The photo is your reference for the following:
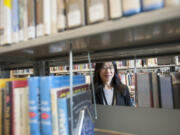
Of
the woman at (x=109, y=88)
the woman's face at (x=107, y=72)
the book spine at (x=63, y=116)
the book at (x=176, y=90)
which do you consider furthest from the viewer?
the woman's face at (x=107, y=72)

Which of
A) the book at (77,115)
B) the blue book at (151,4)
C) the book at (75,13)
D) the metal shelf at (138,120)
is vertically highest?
the book at (75,13)

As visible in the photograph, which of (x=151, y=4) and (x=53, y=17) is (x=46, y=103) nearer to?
(x=53, y=17)

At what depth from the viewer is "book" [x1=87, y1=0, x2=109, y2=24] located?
337 millimetres

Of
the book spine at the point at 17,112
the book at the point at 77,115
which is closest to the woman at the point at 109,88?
the book at the point at 77,115

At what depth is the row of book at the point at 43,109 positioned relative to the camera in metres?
0.40

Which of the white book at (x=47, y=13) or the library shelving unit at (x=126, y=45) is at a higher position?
the white book at (x=47, y=13)

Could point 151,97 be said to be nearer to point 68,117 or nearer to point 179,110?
point 179,110

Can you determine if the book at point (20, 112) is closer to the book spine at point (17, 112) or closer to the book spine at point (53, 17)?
the book spine at point (17, 112)

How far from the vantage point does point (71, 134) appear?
1.30ft

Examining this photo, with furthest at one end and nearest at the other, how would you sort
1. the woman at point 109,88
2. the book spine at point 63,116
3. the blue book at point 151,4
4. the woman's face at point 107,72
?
the woman's face at point 107,72 → the woman at point 109,88 → the book spine at point 63,116 → the blue book at point 151,4

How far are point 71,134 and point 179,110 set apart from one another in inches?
20.1

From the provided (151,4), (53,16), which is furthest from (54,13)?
(151,4)

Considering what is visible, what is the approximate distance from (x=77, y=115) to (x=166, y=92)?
458 millimetres

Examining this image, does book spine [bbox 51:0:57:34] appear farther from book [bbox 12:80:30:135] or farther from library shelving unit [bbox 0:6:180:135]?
book [bbox 12:80:30:135]
